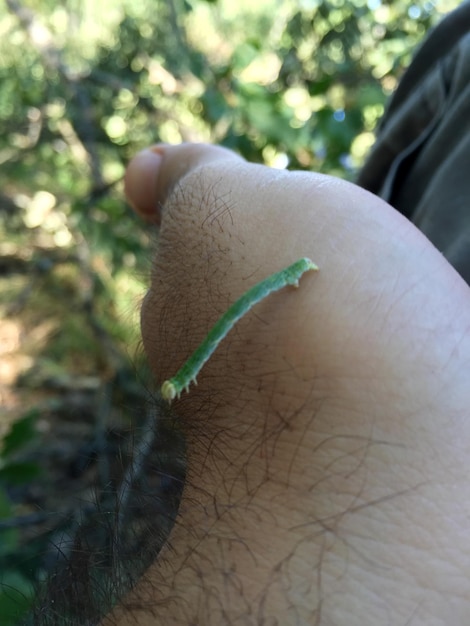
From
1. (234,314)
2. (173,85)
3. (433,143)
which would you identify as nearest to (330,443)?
(234,314)

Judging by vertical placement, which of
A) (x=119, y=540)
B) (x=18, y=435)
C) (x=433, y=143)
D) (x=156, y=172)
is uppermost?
(x=433, y=143)

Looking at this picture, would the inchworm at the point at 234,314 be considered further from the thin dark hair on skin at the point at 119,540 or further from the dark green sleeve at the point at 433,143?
the dark green sleeve at the point at 433,143

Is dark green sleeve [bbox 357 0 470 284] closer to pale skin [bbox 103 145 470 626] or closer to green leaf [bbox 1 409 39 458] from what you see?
pale skin [bbox 103 145 470 626]

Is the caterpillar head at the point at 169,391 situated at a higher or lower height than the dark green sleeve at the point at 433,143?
lower

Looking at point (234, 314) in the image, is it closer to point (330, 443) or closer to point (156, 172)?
point (330, 443)

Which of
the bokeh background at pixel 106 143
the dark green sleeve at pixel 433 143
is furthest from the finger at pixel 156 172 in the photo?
the dark green sleeve at pixel 433 143

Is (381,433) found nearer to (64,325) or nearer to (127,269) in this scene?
(127,269)
